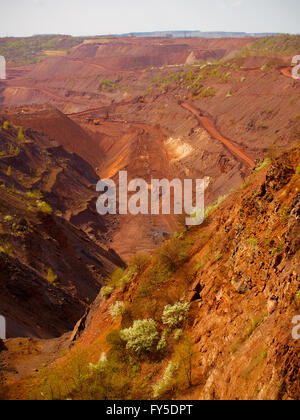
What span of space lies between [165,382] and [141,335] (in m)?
2.23

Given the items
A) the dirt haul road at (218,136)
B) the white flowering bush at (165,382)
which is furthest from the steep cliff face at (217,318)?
the dirt haul road at (218,136)

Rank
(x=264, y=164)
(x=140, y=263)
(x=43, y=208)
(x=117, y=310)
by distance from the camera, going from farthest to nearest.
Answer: (x=43, y=208), (x=140, y=263), (x=264, y=164), (x=117, y=310)

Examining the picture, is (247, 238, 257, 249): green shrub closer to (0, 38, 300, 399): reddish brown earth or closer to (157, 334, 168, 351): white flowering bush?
(0, 38, 300, 399): reddish brown earth

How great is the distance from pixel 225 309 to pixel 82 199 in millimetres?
34403

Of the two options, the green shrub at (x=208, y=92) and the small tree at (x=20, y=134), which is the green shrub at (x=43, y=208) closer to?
the small tree at (x=20, y=134)

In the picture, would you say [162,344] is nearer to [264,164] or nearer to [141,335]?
[141,335]

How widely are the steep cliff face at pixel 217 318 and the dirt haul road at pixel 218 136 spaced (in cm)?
2819

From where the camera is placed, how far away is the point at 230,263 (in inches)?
473

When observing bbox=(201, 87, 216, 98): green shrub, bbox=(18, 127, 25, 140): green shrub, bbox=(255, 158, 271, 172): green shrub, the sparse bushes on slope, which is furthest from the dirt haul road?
the sparse bushes on slope

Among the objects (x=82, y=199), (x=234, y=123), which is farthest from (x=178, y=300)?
(x=234, y=123)

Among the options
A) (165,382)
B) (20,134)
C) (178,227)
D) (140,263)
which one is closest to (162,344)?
(165,382)

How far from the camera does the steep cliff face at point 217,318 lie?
27.1 ft

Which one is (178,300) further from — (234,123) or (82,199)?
(234,123)

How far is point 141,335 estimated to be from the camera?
481 inches
